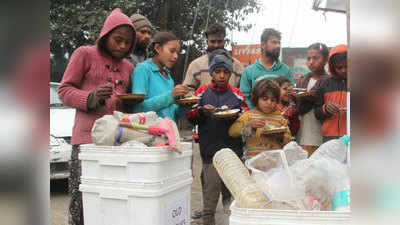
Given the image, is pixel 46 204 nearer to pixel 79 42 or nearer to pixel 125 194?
pixel 125 194

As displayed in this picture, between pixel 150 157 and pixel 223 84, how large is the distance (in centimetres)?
134

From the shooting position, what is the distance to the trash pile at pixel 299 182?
1.19 meters

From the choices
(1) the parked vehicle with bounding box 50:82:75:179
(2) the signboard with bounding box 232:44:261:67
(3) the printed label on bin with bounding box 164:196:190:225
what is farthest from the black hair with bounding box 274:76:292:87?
(2) the signboard with bounding box 232:44:261:67

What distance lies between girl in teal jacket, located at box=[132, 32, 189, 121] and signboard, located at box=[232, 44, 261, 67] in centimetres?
781

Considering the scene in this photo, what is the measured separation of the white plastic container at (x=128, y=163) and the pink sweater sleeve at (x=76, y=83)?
0.36 metres

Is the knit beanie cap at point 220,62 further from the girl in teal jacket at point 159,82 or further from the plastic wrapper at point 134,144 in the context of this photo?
the plastic wrapper at point 134,144

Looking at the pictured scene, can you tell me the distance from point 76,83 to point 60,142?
2.60 meters

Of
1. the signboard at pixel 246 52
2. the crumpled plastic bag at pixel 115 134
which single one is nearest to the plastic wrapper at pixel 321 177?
the crumpled plastic bag at pixel 115 134

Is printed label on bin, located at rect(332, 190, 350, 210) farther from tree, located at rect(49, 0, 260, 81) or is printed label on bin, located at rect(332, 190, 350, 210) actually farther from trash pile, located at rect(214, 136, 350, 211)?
tree, located at rect(49, 0, 260, 81)

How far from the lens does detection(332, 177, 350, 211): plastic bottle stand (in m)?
1.12

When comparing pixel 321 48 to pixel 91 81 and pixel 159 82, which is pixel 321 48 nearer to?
pixel 159 82

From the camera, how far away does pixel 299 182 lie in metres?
1.33

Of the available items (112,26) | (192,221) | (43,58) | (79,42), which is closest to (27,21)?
(43,58)

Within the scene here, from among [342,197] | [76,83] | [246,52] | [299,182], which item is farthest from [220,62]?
[246,52]
